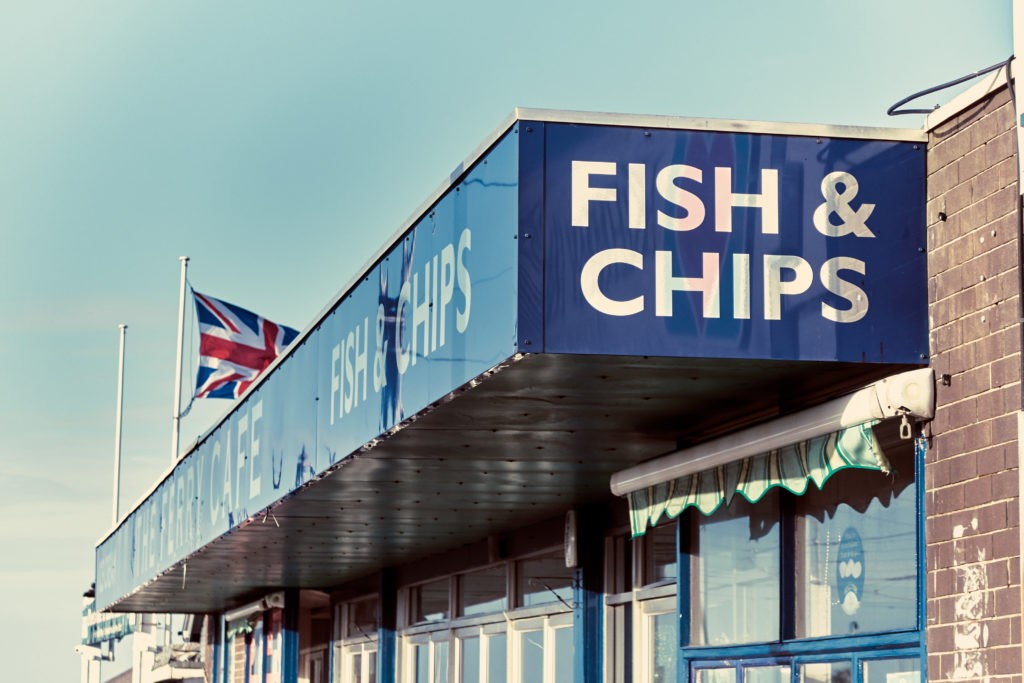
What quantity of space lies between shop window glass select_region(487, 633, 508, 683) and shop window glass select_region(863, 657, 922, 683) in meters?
7.69

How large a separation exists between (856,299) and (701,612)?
2791 mm

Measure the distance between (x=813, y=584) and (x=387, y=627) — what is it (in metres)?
11.1

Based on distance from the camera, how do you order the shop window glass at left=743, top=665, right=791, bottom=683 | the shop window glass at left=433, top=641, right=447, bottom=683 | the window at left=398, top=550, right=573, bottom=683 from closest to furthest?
the shop window glass at left=743, top=665, right=791, bottom=683, the window at left=398, top=550, right=573, bottom=683, the shop window glass at left=433, top=641, right=447, bottom=683

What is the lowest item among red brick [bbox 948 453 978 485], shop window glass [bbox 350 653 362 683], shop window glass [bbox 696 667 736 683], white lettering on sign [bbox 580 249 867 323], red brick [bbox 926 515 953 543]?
shop window glass [bbox 350 653 362 683]

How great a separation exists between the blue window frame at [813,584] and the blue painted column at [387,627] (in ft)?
31.9

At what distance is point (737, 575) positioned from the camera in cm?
961

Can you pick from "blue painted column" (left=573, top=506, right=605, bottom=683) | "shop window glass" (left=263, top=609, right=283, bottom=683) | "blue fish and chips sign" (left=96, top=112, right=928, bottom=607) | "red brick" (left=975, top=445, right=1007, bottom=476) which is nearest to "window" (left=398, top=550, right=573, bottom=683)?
"blue painted column" (left=573, top=506, right=605, bottom=683)

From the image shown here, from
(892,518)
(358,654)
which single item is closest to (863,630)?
(892,518)

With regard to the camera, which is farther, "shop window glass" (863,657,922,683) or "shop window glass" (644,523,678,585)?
"shop window glass" (644,523,678,585)

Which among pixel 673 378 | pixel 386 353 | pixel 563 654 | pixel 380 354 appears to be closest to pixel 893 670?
pixel 673 378

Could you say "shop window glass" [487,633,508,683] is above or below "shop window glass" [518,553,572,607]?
below

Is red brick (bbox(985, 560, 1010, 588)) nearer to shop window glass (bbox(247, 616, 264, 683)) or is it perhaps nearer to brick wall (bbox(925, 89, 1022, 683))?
brick wall (bbox(925, 89, 1022, 683))

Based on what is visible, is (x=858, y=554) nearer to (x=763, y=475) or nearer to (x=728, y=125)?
(x=763, y=475)

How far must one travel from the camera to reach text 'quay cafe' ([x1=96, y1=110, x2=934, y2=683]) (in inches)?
303
